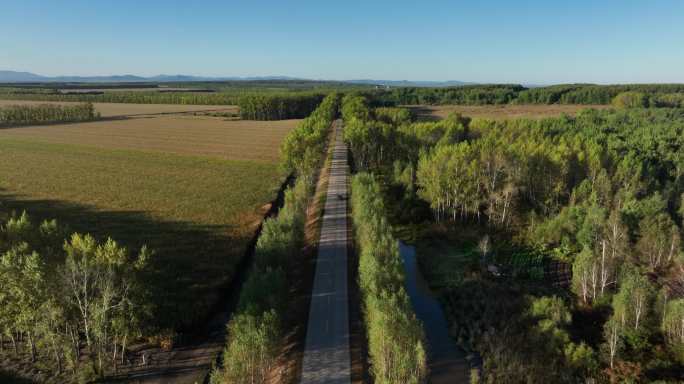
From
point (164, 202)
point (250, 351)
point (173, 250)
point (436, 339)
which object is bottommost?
point (436, 339)

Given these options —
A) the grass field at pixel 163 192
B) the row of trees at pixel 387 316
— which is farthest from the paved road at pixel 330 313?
the grass field at pixel 163 192

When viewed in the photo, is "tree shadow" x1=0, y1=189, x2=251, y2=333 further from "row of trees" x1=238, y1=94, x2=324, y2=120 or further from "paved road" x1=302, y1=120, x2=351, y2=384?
"row of trees" x1=238, y1=94, x2=324, y2=120

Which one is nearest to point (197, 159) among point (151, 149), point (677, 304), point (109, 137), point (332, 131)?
point (151, 149)

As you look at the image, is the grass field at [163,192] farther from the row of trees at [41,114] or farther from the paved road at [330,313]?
the row of trees at [41,114]

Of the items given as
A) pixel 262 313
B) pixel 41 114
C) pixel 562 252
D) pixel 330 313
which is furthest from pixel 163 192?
pixel 41 114

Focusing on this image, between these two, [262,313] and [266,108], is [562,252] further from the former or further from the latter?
[266,108]

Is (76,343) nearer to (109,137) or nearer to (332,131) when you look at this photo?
(109,137)
